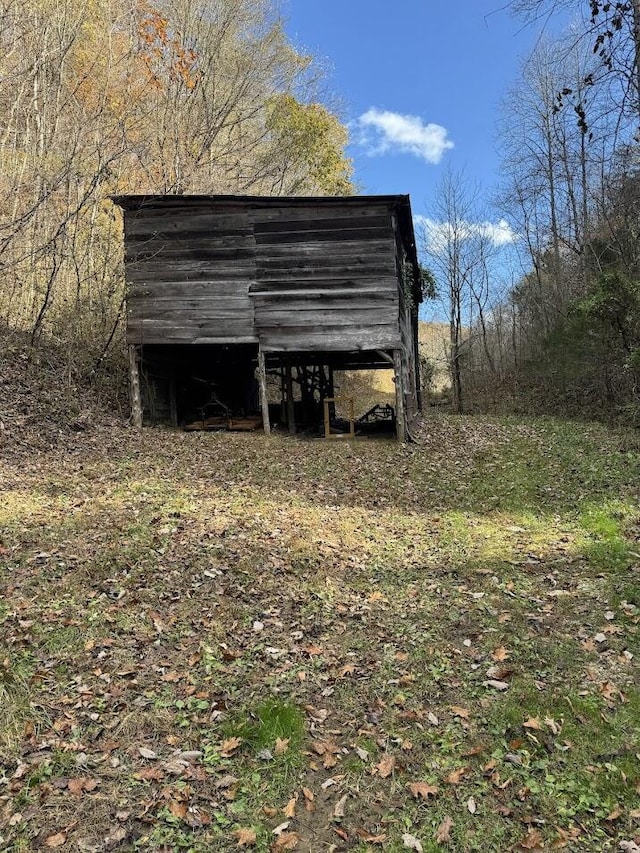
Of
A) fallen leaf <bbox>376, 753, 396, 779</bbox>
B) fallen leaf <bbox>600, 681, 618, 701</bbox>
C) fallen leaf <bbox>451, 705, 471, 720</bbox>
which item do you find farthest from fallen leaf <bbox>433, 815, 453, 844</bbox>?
fallen leaf <bbox>600, 681, 618, 701</bbox>

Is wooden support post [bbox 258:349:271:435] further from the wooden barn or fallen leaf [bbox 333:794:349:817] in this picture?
fallen leaf [bbox 333:794:349:817]

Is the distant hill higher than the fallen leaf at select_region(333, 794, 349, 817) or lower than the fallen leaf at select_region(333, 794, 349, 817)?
higher

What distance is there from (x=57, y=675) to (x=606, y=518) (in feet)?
25.5

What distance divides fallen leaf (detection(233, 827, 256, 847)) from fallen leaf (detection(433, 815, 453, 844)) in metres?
1.15

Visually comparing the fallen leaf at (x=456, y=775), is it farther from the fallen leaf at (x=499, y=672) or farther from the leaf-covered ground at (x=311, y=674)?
the fallen leaf at (x=499, y=672)

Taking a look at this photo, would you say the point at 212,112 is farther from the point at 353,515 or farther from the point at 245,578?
the point at 245,578

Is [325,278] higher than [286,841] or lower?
higher

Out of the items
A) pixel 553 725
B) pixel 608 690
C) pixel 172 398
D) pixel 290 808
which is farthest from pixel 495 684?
pixel 172 398

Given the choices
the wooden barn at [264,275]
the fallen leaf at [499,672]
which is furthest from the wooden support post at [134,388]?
the fallen leaf at [499,672]

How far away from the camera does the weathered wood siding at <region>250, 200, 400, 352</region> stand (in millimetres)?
15312

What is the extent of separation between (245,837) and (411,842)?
1.04m

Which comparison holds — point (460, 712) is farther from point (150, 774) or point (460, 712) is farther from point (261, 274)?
point (261, 274)

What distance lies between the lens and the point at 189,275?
15609mm

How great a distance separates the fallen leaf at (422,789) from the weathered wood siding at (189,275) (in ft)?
41.9
